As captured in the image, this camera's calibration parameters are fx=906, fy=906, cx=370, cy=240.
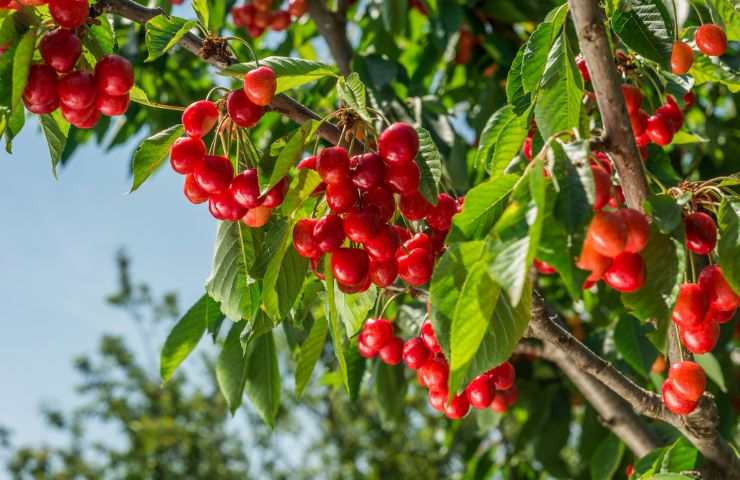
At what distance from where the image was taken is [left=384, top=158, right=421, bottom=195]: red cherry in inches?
52.2

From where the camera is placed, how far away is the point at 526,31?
3393 mm

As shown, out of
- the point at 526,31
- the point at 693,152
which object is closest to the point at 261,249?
the point at 526,31

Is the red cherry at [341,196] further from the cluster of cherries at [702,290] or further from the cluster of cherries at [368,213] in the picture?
the cluster of cherries at [702,290]

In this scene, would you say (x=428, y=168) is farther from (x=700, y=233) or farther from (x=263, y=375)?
(x=263, y=375)

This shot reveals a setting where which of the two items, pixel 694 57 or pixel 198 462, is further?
pixel 198 462

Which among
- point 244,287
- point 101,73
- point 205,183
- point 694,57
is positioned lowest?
point 244,287

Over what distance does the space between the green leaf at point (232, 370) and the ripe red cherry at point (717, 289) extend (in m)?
1.03

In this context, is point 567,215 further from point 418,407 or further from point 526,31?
point 418,407

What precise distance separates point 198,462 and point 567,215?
10.9 m

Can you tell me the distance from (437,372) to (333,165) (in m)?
0.56

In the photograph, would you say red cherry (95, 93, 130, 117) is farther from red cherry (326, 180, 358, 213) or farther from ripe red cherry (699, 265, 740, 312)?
ripe red cherry (699, 265, 740, 312)

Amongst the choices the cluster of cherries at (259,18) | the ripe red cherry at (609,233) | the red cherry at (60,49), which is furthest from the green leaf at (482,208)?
the cluster of cherries at (259,18)

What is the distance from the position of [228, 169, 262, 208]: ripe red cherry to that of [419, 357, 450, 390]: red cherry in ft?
1.71

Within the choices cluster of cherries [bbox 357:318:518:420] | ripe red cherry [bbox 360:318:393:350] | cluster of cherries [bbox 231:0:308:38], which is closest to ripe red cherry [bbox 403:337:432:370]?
cluster of cherries [bbox 357:318:518:420]
